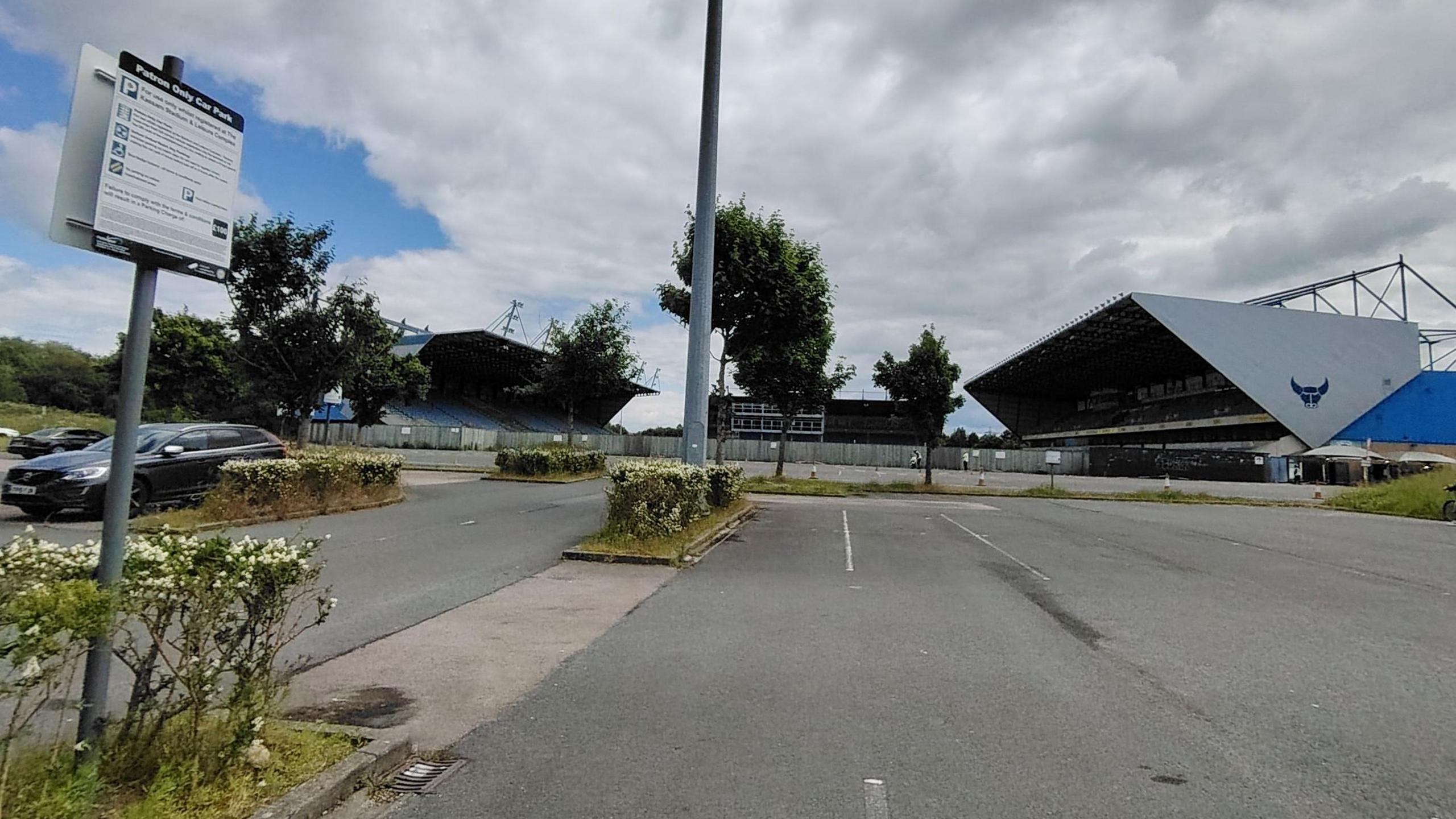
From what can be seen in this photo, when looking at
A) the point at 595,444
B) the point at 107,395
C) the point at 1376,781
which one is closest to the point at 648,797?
the point at 1376,781

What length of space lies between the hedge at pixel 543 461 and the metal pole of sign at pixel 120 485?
2244 centimetres

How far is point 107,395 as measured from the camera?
59.7 meters

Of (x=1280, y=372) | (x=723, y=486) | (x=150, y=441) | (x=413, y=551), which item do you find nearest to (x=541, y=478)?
(x=723, y=486)

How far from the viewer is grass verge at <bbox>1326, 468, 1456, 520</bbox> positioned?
23.9 m

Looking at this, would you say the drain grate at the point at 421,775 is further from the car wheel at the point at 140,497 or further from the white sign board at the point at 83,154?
the car wheel at the point at 140,497

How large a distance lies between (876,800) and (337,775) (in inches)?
92.9

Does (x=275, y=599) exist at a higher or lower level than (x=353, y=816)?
higher

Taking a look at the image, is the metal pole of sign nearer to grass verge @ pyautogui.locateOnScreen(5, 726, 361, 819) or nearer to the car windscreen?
grass verge @ pyautogui.locateOnScreen(5, 726, 361, 819)

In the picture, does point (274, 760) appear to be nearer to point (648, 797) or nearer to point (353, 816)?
point (353, 816)

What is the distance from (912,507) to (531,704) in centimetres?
1800

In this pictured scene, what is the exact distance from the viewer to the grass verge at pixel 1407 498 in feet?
78.4

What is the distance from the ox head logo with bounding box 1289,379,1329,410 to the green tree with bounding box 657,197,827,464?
4784 centimetres

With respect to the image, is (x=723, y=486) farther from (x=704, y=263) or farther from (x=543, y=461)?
(x=543, y=461)

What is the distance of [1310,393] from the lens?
171ft
